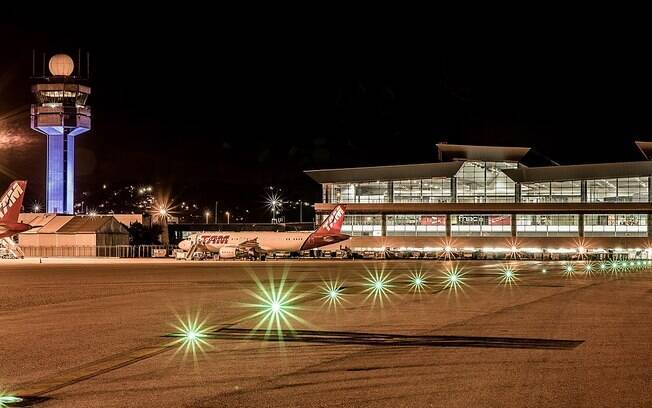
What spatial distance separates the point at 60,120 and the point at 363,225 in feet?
135

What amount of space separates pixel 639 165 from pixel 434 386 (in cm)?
8473

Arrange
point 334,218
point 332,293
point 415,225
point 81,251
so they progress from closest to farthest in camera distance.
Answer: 1. point 332,293
2. point 334,218
3. point 81,251
4. point 415,225

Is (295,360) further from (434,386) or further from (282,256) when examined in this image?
(282,256)

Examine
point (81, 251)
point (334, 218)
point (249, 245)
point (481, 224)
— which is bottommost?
point (81, 251)

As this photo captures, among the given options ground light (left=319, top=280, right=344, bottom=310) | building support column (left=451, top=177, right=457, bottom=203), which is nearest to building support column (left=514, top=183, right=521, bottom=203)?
building support column (left=451, top=177, right=457, bottom=203)

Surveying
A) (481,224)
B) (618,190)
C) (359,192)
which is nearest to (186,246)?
(359,192)

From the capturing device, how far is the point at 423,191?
322 feet

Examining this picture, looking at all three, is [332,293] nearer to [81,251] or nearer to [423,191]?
[81,251]

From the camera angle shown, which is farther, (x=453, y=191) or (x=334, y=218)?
(x=453, y=191)

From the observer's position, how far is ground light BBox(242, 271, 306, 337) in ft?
68.1

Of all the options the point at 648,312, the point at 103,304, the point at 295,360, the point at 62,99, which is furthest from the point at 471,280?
the point at 62,99

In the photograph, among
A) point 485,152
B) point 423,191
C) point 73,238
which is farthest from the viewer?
point 423,191

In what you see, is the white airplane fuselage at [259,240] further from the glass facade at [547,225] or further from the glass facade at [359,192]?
the glass facade at [547,225]

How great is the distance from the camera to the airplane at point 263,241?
3118 inches
